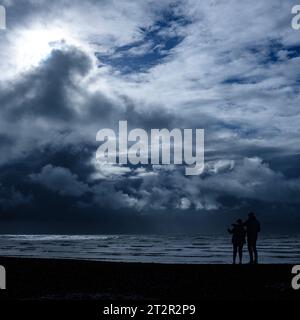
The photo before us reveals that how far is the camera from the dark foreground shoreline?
588 inches

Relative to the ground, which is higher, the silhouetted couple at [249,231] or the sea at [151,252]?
the silhouetted couple at [249,231]

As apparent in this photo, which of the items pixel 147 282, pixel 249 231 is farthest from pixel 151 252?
pixel 147 282

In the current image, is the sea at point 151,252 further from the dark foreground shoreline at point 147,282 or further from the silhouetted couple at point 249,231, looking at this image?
the dark foreground shoreline at point 147,282

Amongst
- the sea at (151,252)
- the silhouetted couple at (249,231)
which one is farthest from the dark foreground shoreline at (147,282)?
the sea at (151,252)

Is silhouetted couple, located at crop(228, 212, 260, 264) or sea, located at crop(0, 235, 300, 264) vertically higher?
silhouetted couple, located at crop(228, 212, 260, 264)

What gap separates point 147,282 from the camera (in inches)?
708

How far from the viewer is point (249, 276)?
1900cm

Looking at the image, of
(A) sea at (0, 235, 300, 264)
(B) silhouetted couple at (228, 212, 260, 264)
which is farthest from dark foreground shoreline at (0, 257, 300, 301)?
(A) sea at (0, 235, 300, 264)

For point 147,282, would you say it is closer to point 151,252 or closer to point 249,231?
point 249,231

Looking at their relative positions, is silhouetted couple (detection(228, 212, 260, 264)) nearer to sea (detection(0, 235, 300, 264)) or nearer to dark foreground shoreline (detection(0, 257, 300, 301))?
dark foreground shoreline (detection(0, 257, 300, 301))

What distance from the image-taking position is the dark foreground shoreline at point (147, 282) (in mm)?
14930
